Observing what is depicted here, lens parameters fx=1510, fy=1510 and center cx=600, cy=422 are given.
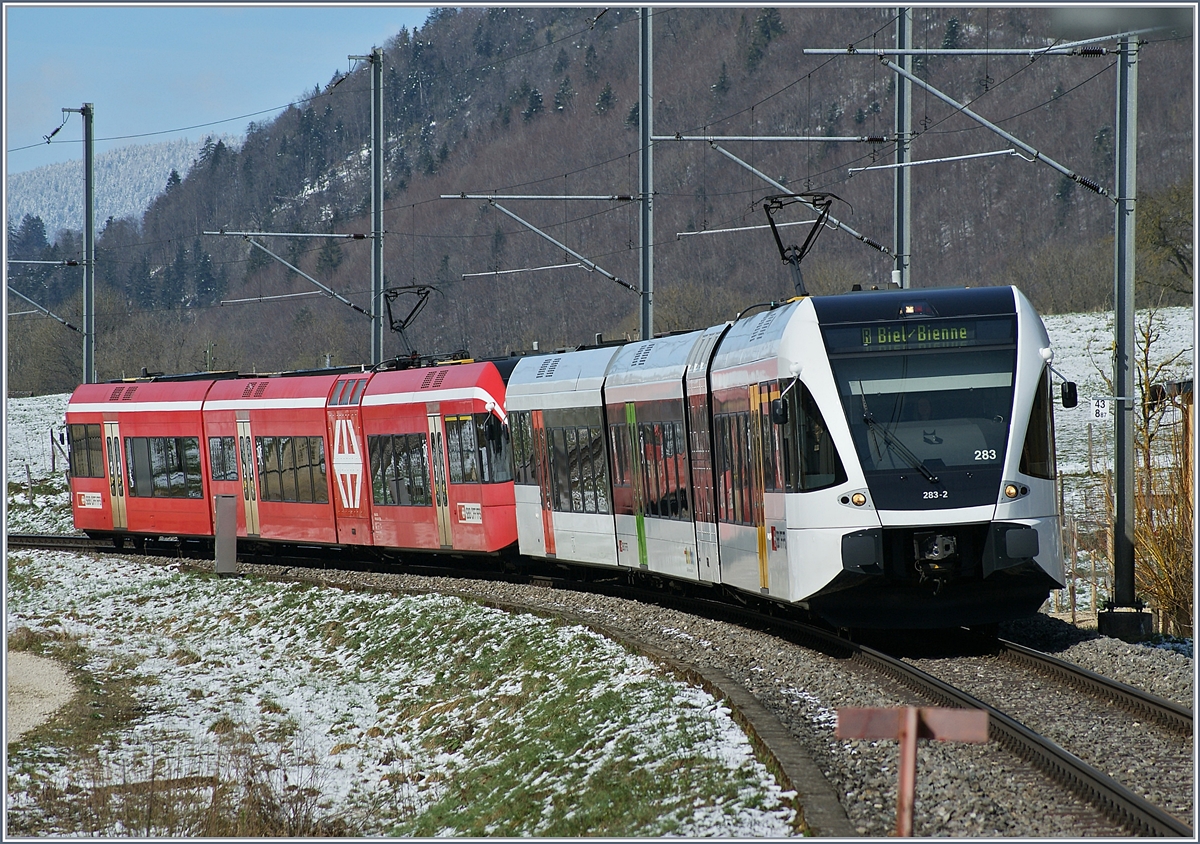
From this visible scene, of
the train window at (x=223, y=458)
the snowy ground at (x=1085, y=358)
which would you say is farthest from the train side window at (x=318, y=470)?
the snowy ground at (x=1085, y=358)

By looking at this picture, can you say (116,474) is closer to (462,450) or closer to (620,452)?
(462,450)

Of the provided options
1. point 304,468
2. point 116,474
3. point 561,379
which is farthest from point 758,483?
point 116,474

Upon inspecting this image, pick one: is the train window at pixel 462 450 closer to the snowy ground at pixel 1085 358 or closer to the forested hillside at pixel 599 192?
the snowy ground at pixel 1085 358

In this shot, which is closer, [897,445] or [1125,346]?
[897,445]

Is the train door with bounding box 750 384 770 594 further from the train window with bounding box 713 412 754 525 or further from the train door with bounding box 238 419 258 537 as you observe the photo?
the train door with bounding box 238 419 258 537

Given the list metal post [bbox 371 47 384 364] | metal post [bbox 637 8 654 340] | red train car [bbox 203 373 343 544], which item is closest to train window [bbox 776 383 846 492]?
metal post [bbox 637 8 654 340]

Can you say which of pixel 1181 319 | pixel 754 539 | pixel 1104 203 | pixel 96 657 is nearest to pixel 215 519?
pixel 96 657

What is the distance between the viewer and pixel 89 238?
3791 centimetres

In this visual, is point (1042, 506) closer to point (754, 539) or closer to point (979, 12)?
point (754, 539)

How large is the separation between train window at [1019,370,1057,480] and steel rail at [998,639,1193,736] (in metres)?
1.52

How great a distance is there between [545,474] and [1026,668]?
9779 mm

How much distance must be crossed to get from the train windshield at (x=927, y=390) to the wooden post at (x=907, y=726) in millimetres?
6644

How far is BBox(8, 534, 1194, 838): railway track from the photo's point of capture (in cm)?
774

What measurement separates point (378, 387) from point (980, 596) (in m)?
14.1
